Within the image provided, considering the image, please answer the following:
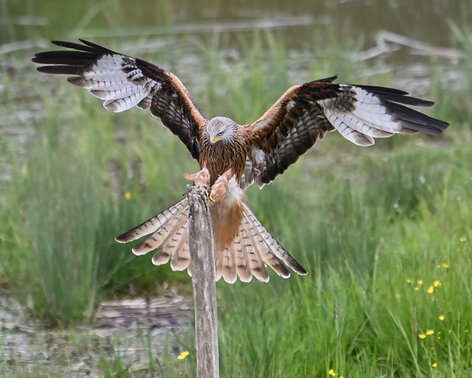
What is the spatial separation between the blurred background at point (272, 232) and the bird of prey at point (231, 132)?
14.6 inches

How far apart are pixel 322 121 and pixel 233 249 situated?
0.84 metres

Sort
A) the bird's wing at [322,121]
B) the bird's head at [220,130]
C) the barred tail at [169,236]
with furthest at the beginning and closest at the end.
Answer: the bird's head at [220,130] < the barred tail at [169,236] < the bird's wing at [322,121]

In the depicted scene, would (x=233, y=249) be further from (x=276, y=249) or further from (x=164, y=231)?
(x=164, y=231)

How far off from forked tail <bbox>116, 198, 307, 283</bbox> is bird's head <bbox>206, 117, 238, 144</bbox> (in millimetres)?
389

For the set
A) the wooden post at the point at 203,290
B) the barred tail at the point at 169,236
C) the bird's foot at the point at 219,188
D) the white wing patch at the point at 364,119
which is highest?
the white wing patch at the point at 364,119

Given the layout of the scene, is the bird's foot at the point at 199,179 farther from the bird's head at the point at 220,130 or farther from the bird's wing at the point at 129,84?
the bird's wing at the point at 129,84

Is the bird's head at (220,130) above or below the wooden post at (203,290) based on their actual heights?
above

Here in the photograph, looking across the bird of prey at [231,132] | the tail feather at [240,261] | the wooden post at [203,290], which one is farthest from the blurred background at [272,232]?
the wooden post at [203,290]

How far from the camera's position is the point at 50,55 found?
452 centimetres

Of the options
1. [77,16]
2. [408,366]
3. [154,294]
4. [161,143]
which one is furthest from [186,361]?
[77,16]

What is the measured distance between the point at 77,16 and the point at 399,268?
26.3 feet

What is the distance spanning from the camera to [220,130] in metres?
4.51

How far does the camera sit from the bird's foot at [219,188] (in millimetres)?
4111

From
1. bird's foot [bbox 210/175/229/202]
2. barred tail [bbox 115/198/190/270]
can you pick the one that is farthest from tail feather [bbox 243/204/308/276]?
barred tail [bbox 115/198/190/270]
